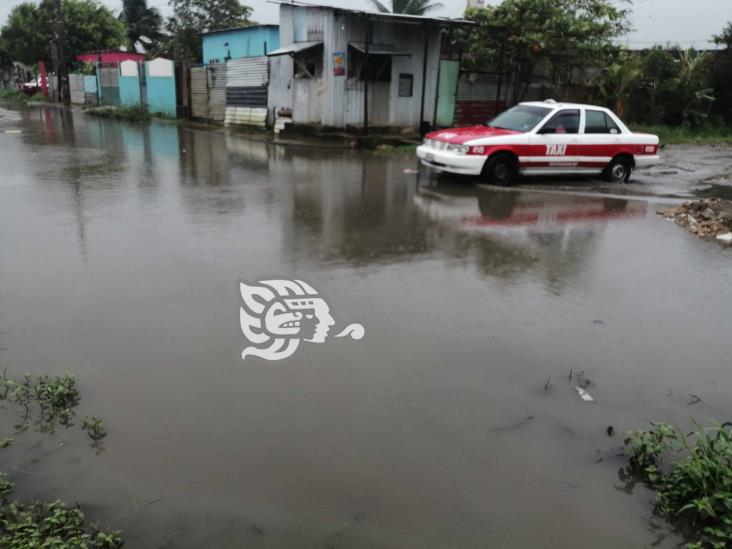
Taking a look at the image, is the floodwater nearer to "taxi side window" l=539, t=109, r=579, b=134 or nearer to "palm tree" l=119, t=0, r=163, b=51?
"taxi side window" l=539, t=109, r=579, b=134

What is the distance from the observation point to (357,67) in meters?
18.3

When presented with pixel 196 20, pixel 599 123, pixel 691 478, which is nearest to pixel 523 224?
pixel 599 123

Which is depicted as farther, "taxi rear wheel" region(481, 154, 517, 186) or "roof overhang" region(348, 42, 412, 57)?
"roof overhang" region(348, 42, 412, 57)

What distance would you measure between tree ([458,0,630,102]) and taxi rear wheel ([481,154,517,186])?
849cm

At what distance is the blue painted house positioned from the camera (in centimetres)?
2394

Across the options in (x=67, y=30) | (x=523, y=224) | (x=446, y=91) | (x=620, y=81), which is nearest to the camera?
(x=523, y=224)

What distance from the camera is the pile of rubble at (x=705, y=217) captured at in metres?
8.71

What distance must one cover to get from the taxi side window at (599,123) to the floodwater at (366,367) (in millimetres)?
3521

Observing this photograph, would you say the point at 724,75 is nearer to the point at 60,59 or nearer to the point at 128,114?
the point at 128,114

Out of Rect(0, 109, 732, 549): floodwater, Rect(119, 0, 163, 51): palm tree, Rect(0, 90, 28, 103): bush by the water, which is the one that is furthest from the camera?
Rect(119, 0, 163, 51): palm tree

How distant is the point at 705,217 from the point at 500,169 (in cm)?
368

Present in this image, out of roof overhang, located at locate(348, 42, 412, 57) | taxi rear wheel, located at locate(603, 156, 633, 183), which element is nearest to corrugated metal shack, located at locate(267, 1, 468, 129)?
roof overhang, located at locate(348, 42, 412, 57)

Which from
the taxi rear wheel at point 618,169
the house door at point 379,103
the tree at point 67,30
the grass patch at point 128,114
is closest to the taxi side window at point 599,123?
the taxi rear wheel at point 618,169

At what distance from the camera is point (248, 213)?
29.1 ft
